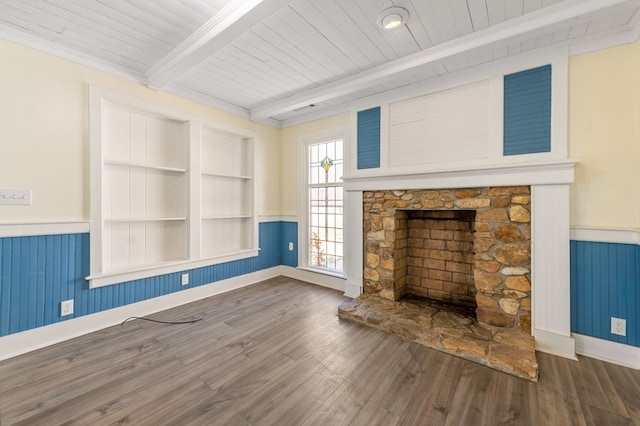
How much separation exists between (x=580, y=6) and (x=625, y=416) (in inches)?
106

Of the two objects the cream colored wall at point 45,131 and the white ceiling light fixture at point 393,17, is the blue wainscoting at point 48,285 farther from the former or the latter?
the white ceiling light fixture at point 393,17

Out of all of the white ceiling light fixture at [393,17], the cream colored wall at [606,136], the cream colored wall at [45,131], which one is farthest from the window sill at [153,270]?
the cream colored wall at [606,136]

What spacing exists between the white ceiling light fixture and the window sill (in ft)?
10.8

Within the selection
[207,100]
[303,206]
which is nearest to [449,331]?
[303,206]

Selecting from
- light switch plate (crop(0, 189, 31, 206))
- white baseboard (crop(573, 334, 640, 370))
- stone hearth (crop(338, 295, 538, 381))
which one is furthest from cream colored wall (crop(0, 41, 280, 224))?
white baseboard (crop(573, 334, 640, 370))

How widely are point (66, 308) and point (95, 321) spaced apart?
29 centimetres

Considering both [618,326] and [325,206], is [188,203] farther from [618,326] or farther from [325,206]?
[618,326]

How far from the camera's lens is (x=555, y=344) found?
2258 millimetres

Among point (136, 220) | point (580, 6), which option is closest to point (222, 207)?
point (136, 220)

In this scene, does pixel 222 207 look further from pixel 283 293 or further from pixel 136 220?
pixel 283 293

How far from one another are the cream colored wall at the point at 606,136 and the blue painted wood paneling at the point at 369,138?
1.81 m

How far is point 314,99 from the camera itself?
3365 millimetres

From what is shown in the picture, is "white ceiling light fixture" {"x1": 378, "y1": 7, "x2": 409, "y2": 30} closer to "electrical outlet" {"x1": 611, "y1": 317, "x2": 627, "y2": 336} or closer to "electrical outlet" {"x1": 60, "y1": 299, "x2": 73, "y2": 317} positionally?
"electrical outlet" {"x1": 611, "y1": 317, "x2": 627, "y2": 336}

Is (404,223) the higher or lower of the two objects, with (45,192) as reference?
lower
